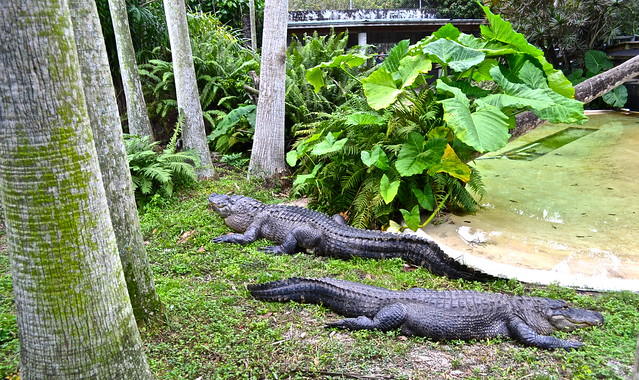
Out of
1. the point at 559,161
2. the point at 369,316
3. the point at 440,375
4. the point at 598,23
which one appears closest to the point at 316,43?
the point at 559,161

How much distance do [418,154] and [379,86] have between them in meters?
0.83

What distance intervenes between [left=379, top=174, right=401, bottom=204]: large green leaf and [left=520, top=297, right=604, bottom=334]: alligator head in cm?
191

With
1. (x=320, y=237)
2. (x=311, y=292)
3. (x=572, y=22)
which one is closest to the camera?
(x=311, y=292)

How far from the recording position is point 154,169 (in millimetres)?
5898

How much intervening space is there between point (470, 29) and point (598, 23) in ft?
16.4

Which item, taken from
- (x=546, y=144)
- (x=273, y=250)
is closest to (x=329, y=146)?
(x=273, y=250)

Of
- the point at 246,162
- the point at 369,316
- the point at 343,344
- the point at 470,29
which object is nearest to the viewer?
the point at 343,344

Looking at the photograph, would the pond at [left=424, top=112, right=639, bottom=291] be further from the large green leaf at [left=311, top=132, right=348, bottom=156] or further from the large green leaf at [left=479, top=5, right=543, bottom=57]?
the large green leaf at [left=479, top=5, right=543, bottom=57]

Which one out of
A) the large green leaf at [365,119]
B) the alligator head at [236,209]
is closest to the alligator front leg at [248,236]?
the alligator head at [236,209]

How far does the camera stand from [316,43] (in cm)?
921

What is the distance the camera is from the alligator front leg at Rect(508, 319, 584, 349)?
124 inches

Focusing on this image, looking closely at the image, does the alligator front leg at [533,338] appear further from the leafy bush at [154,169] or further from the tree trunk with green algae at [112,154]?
the leafy bush at [154,169]

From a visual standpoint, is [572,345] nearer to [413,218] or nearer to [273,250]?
[413,218]

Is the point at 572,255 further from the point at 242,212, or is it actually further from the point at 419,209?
the point at 242,212
